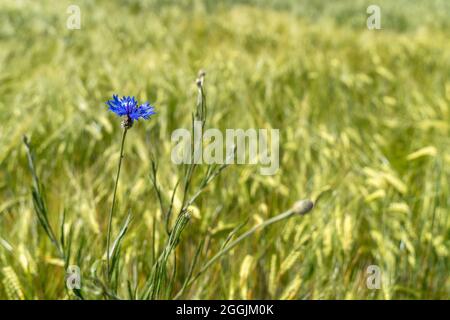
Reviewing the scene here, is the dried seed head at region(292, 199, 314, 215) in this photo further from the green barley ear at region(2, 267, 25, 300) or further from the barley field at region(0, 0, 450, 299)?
the green barley ear at region(2, 267, 25, 300)

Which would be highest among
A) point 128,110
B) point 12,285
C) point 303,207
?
point 128,110

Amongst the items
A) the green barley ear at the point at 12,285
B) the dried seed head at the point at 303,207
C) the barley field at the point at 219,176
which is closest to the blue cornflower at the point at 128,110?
the barley field at the point at 219,176

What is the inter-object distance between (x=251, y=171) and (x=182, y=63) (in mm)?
1180

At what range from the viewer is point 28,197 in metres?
1.41

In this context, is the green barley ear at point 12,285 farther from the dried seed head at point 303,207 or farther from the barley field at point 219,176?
the dried seed head at point 303,207

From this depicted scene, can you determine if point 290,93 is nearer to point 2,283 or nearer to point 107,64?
point 107,64

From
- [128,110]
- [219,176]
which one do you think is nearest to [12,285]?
[128,110]

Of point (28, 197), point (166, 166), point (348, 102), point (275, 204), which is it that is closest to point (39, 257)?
point (28, 197)

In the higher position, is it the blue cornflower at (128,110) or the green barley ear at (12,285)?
the blue cornflower at (128,110)

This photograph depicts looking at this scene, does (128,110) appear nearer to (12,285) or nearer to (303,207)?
(303,207)

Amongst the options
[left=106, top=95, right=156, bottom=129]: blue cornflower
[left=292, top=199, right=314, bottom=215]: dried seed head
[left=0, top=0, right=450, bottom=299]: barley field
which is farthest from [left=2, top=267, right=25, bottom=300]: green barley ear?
[left=292, top=199, right=314, bottom=215]: dried seed head

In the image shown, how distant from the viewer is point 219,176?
1.47 meters

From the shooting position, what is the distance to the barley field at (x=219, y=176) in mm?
1117

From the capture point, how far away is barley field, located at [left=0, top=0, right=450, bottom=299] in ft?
3.67
